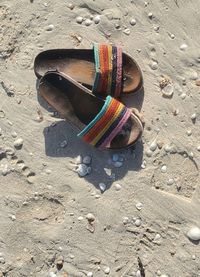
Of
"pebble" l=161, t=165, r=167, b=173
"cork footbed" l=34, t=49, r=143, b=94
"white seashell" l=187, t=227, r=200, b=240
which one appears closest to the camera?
"white seashell" l=187, t=227, r=200, b=240

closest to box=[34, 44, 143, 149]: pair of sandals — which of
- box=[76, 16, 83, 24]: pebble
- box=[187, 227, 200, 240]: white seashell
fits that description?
box=[76, 16, 83, 24]: pebble

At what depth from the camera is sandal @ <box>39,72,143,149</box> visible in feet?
10.1

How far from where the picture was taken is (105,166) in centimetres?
322

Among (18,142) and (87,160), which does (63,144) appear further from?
(18,142)

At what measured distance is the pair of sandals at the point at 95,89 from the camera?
3107 millimetres

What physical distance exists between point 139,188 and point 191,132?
1.57 feet

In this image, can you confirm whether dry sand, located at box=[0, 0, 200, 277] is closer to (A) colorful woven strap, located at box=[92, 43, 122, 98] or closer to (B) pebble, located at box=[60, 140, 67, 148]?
(B) pebble, located at box=[60, 140, 67, 148]

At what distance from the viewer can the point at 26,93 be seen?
11.0 feet

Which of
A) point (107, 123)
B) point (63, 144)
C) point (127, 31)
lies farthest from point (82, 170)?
point (127, 31)

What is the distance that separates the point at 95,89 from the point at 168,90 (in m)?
0.46

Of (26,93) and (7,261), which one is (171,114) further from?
(7,261)

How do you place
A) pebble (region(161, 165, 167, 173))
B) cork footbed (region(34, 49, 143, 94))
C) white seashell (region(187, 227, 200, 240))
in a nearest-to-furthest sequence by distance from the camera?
white seashell (region(187, 227, 200, 240)), pebble (region(161, 165, 167, 173)), cork footbed (region(34, 49, 143, 94))

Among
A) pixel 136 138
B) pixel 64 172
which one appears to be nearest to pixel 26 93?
pixel 64 172

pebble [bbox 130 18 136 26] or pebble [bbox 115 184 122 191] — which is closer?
pebble [bbox 115 184 122 191]
